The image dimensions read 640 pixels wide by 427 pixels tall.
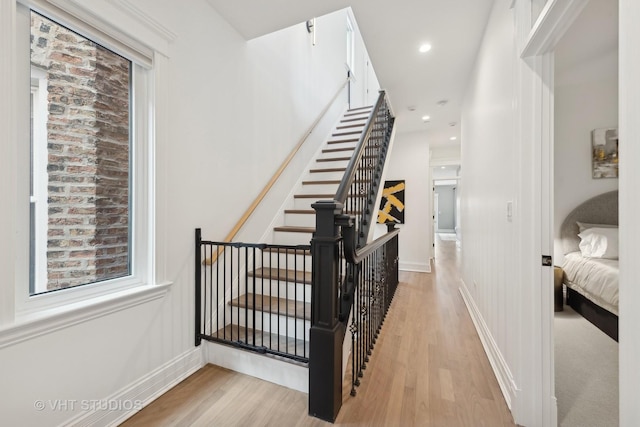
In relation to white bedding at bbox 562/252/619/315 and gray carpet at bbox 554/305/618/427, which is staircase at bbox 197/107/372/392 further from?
white bedding at bbox 562/252/619/315

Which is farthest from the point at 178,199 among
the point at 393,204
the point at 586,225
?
the point at 586,225

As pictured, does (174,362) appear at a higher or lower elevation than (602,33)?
lower

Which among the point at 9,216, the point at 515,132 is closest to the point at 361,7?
the point at 515,132

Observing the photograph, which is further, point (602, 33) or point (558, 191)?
point (558, 191)

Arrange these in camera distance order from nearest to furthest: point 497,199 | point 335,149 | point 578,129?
point 497,199 → point 578,129 → point 335,149

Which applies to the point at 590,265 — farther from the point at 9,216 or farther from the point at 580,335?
the point at 9,216

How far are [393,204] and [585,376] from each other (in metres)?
3.73

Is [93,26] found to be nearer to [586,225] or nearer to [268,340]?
[268,340]

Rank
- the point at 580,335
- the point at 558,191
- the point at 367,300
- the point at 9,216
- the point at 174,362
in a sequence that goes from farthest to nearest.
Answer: the point at 558,191
the point at 580,335
the point at 367,300
the point at 174,362
the point at 9,216

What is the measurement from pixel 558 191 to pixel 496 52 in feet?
7.97

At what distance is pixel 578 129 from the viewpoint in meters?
3.30

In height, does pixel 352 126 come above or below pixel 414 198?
above

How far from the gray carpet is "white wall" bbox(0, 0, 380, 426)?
7.67 feet

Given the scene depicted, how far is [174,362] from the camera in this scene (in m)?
1.76
